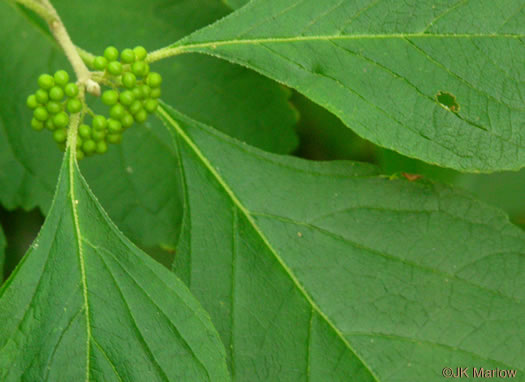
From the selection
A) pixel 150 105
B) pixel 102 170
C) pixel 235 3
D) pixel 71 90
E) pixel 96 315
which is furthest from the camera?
pixel 102 170

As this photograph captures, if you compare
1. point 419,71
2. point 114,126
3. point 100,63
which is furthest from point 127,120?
point 419,71

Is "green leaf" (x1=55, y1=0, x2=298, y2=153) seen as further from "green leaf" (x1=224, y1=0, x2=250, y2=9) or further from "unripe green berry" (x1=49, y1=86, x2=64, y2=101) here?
"unripe green berry" (x1=49, y1=86, x2=64, y2=101)

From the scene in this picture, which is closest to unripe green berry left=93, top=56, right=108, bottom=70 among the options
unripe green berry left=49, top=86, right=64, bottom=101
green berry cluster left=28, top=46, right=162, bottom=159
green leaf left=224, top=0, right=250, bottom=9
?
green berry cluster left=28, top=46, right=162, bottom=159

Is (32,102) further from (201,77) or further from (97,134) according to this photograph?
(201,77)

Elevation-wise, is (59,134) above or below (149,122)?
below

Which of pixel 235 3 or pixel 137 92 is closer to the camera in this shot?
pixel 137 92

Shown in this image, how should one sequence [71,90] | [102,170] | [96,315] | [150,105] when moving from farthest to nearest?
[102,170]
[150,105]
[71,90]
[96,315]

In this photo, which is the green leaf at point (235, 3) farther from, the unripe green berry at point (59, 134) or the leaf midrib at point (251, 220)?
the unripe green berry at point (59, 134)
